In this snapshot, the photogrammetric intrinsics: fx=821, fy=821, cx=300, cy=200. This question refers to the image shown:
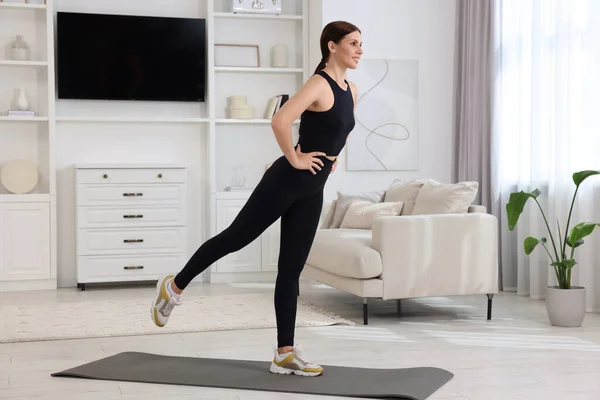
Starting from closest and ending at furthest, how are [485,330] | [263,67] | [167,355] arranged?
1. [167,355]
2. [485,330]
3. [263,67]

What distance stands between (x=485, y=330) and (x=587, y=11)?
2097 millimetres

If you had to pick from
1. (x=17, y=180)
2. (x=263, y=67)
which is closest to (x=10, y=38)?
(x=17, y=180)

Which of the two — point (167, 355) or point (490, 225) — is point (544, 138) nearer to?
point (490, 225)

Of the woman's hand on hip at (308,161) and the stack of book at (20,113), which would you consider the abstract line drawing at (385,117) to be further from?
the woman's hand on hip at (308,161)

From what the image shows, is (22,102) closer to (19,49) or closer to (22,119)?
(22,119)

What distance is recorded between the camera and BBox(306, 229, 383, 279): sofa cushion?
4441 millimetres

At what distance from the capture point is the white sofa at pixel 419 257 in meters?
4.48

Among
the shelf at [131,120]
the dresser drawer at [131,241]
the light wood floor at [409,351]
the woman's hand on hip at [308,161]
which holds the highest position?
the shelf at [131,120]

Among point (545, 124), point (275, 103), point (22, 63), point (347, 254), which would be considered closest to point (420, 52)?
point (275, 103)

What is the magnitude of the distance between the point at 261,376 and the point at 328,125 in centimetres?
101

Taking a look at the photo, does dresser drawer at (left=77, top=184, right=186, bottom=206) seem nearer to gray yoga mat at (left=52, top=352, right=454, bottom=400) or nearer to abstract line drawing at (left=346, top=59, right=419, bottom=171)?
abstract line drawing at (left=346, top=59, right=419, bottom=171)

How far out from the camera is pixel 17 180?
6195 millimetres

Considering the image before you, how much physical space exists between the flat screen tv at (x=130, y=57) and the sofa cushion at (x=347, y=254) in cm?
206

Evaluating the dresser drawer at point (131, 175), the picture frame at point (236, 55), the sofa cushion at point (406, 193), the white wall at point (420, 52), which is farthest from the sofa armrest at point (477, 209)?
the picture frame at point (236, 55)
